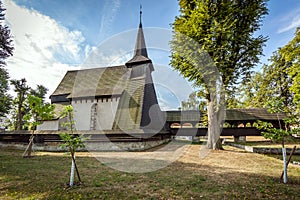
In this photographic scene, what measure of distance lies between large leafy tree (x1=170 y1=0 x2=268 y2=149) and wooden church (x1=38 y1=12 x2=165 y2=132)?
6292mm

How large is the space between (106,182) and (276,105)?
5.99 meters

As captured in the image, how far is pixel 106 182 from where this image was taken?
4.75 meters

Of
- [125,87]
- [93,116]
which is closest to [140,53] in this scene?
[125,87]

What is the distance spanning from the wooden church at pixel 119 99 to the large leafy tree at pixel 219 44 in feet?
20.6

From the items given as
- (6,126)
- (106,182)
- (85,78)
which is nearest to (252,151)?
(106,182)

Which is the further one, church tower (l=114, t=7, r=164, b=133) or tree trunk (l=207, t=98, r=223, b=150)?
church tower (l=114, t=7, r=164, b=133)

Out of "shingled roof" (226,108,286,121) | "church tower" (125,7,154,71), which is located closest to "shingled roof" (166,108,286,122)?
"shingled roof" (226,108,286,121)

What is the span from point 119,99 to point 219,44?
1077 cm

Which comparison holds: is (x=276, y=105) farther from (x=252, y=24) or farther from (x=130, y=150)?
(x=130, y=150)

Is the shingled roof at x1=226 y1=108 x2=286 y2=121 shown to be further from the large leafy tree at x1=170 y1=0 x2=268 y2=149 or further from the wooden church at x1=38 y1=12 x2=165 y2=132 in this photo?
the large leafy tree at x1=170 y1=0 x2=268 y2=149

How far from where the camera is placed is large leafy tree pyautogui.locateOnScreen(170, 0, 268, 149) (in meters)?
10.4

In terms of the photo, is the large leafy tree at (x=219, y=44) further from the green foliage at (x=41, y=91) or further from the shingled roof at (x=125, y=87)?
the green foliage at (x=41, y=91)

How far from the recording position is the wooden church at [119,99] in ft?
49.9

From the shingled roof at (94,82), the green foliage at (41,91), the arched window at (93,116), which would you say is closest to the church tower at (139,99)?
the shingled roof at (94,82)
